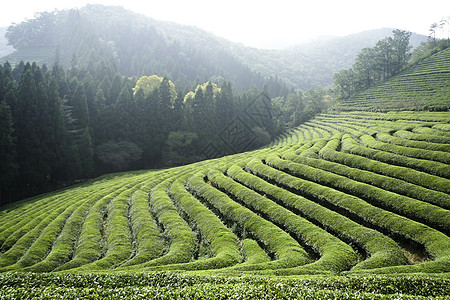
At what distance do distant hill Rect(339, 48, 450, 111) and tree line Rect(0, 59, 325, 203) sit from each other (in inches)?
859

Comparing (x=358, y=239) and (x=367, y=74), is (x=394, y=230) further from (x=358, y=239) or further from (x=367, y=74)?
(x=367, y=74)

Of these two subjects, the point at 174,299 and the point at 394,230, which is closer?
the point at 174,299

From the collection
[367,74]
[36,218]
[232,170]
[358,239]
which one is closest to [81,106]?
[36,218]

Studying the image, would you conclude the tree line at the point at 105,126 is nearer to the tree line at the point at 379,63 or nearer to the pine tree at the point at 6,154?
the pine tree at the point at 6,154

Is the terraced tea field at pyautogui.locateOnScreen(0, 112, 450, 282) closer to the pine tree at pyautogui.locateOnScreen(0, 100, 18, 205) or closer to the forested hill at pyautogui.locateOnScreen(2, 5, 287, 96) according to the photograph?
the pine tree at pyautogui.locateOnScreen(0, 100, 18, 205)

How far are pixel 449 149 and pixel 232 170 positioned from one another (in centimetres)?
2353

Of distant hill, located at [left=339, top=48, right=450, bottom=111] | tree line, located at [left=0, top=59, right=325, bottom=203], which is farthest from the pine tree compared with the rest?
distant hill, located at [left=339, top=48, right=450, bottom=111]

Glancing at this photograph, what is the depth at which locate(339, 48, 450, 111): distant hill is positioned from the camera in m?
60.8

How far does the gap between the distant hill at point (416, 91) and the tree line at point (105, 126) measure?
71.6ft

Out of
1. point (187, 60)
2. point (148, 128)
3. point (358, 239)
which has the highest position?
point (187, 60)

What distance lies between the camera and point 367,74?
10531 centimetres

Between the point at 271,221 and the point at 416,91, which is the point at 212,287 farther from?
the point at 416,91

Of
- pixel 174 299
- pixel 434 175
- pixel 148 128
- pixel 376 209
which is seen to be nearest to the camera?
pixel 174 299

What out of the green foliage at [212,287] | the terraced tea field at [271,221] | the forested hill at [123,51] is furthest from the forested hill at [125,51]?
the green foliage at [212,287]
